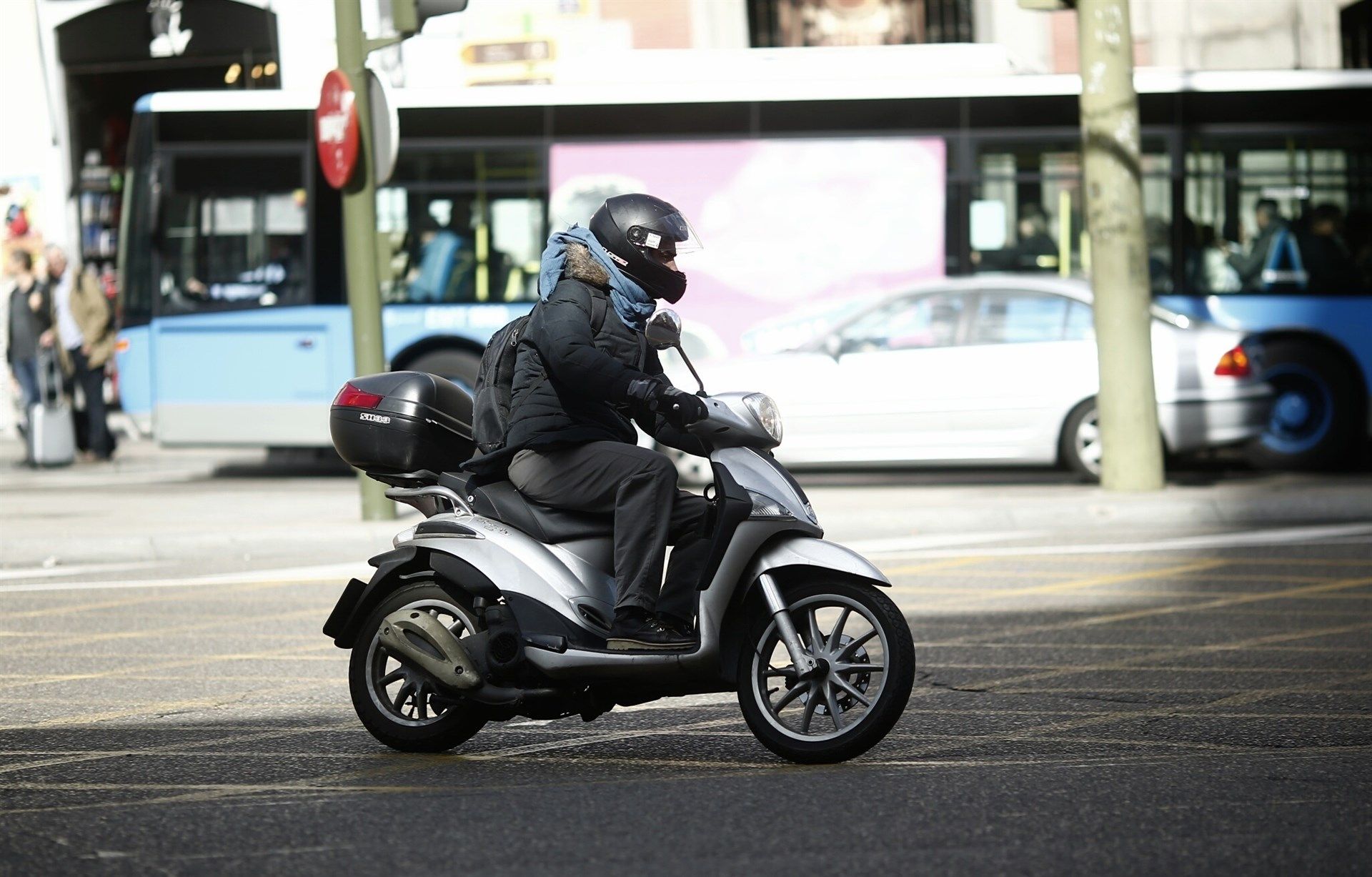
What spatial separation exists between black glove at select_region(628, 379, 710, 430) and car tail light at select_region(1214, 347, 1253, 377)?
9.32 m

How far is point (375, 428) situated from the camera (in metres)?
6.10

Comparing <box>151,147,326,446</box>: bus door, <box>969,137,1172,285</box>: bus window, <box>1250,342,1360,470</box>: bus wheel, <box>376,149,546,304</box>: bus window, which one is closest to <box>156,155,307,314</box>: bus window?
<box>151,147,326,446</box>: bus door

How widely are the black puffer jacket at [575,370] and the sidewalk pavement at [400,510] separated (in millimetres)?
5605

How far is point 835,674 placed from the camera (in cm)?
570

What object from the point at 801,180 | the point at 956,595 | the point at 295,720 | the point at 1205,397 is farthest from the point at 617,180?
the point at 295,720

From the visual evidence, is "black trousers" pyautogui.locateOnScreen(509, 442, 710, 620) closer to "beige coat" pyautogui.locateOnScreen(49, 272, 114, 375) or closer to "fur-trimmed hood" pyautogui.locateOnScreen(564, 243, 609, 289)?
"fur-trimmed hood" pyautogui.locateOnScreen(564, 243, 609, 289)

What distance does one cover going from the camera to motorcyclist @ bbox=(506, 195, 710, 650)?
571 cm

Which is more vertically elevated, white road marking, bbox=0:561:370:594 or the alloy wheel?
the alloy wheel

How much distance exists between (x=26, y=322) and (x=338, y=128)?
284 inches

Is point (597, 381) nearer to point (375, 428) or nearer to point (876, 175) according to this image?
point (375, 428)

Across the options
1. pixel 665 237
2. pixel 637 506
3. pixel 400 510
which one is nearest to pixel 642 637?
pixel 637 506

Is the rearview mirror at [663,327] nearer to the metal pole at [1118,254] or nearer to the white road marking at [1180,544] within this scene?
the white road marking at [1180,544]

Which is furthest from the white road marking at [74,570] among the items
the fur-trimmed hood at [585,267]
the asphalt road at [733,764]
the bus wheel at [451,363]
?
the fur-trimmed hood at [585,267]

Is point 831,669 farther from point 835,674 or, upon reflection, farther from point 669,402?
point 669,402
